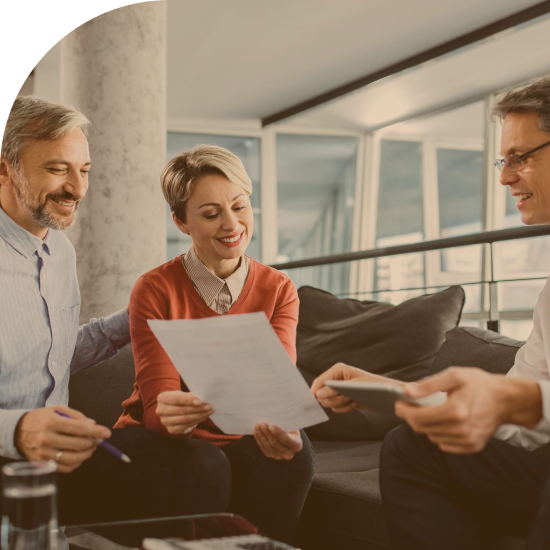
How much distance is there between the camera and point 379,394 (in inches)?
42.6

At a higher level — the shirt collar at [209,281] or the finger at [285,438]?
the shirt collar at [209,281]

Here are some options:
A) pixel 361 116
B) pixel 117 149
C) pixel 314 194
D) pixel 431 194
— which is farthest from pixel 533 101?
pixel 314 194

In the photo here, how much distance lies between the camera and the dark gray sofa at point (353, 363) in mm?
1807

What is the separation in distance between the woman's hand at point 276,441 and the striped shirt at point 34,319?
547 millimetres

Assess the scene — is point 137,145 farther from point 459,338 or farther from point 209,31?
point 209,31

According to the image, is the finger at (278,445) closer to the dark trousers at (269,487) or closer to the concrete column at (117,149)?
the dark trousers at (269,487)

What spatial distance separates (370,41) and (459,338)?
17.8 feet

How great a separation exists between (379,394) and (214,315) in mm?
759

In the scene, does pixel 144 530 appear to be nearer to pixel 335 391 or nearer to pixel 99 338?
pixel 335 391

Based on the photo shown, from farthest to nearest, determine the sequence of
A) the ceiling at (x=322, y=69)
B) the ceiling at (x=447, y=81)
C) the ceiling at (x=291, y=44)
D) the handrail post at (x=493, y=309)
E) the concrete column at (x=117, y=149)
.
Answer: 1. the ceiling at (x=447, y=81)
2. the ceiling at (x=322, y=69)
3. the ceiling at (x=291, y=44)
4. the concrete column at (x=117, y=149)
5. the handrail post at (x=493, y=309)

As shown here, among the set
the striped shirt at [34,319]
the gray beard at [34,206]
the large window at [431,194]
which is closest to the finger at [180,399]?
the striped shirt at [34,319]

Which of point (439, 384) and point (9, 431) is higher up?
point (439, 384)

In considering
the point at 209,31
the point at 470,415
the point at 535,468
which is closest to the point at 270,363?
the point at 470,415


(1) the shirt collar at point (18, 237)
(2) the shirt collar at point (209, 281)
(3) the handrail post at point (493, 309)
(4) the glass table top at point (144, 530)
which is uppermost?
(1) the shirt collar at point (18, 237)
